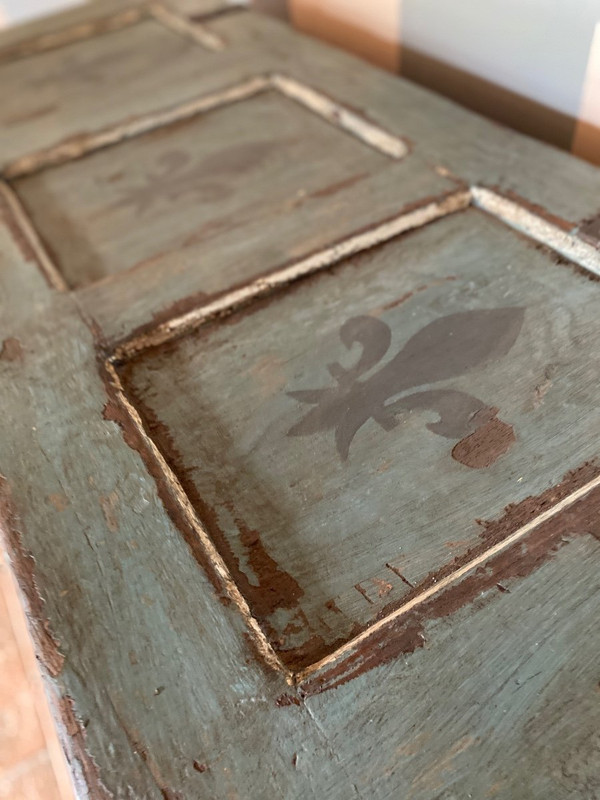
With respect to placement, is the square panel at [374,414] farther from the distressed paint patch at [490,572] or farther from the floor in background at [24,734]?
the floor in background at [24,734]

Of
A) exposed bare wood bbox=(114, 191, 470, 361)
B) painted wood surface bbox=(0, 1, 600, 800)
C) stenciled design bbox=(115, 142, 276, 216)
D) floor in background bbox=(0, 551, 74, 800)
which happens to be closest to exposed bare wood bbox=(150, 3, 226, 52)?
stenciled design bbox=(115, 142, 276, 216)

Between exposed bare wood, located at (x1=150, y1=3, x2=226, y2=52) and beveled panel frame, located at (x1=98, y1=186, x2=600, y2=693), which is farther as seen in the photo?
exposed bare wood, located at (x1=150, y1=3, x2=226, y2=52)

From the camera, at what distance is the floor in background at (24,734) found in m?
0.96

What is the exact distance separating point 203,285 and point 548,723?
1.45 ft

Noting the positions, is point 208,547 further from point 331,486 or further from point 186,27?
point 186,27

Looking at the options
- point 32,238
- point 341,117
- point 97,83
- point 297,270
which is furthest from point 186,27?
point 297,270

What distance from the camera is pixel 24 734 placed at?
3.31ft

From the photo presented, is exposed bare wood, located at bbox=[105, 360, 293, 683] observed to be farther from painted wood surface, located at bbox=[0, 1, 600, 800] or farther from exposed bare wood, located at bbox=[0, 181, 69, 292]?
exposed bare wood, located at bbox=[0, 181, 69, 292]

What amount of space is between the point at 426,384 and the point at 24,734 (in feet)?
2.96

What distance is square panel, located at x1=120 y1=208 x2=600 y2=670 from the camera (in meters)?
0.42

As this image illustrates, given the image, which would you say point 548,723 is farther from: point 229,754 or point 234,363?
point 234,363

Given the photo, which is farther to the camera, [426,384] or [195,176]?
[195,176]

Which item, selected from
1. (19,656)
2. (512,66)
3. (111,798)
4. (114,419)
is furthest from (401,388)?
(19,656)

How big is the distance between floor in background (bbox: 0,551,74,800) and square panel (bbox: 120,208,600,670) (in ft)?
1.83
